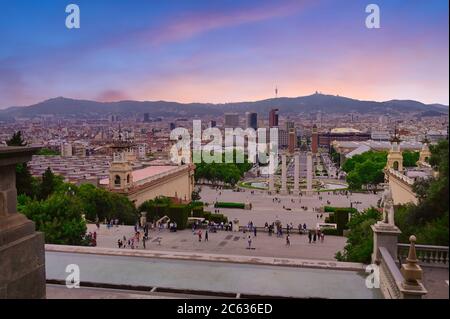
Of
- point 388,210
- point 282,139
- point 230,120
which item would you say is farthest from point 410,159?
point 230,120

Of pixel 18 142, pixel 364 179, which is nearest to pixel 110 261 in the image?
pixel 18 142

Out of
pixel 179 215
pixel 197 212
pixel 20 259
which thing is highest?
pixel 20 259

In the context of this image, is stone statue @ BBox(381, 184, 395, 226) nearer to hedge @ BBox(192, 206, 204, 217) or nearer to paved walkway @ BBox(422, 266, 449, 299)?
paved walkway @ BBox(422, 266, 449, 299)

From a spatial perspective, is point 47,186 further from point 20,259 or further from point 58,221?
point 20,259

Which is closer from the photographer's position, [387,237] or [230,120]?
[387,237]

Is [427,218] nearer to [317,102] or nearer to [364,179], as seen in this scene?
[364,179]

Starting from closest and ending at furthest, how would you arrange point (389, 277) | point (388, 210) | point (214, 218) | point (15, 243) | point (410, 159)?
point (15, 243) → point (389, 277) → point (388, 210) → point (214, 218) → point (410, 159)
